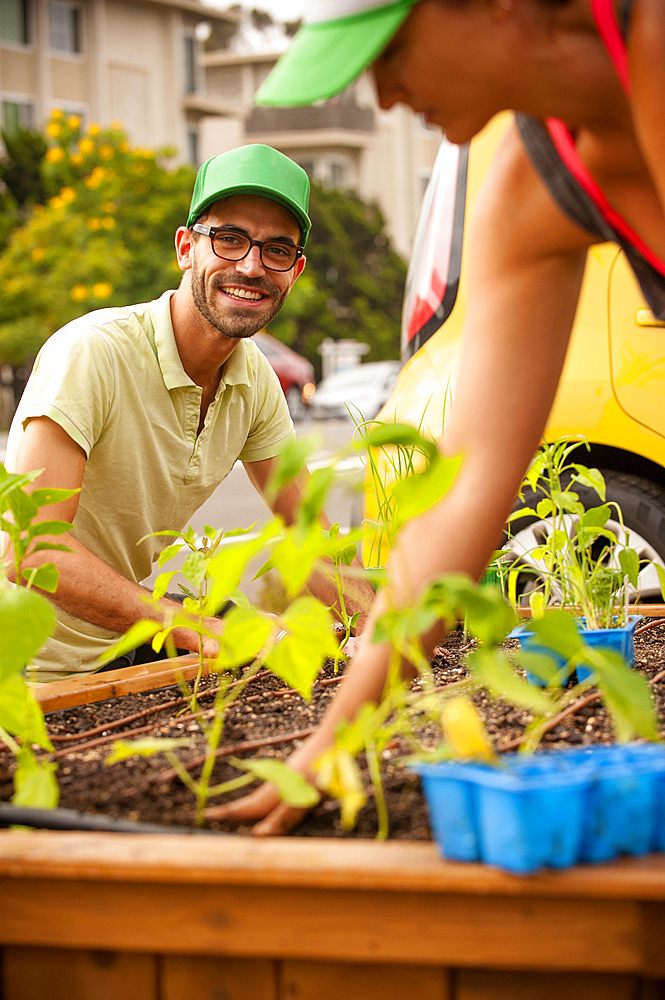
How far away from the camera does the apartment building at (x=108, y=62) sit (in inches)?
872

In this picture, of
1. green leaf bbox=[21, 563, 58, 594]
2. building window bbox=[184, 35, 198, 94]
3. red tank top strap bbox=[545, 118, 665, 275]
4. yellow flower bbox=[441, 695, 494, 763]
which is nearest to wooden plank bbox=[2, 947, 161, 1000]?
yellow flower bbox=[441, 695, 494, 763]

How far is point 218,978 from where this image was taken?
0.92 metres

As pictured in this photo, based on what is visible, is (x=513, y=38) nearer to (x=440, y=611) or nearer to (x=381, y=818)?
(x=440, y=611)

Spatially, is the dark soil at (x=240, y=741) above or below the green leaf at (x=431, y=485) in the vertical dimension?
below

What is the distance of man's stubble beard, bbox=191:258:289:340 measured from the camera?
2109 millimetres

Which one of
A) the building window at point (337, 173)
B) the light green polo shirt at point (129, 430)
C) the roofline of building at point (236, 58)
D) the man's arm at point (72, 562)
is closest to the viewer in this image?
the man's arm at point (72, 562)

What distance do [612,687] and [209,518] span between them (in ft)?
20.8

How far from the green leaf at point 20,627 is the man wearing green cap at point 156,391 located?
0.80 meters

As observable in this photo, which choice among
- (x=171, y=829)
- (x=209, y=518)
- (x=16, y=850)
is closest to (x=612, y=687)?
(x=171, y=829)

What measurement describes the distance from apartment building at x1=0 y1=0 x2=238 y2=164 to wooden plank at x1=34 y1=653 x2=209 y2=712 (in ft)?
71.8

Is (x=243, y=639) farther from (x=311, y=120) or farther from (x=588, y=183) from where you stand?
(x=311, y=120)

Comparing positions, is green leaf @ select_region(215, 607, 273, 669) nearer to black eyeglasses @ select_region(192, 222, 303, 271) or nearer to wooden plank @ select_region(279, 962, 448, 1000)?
wooden plank @ select_region(279, 962, 448, 1000)

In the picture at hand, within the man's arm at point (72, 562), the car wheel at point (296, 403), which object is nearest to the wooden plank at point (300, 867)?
the man's arm at point (72, 562)

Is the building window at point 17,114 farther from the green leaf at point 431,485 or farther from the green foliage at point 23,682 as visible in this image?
the green leaf at point 431,485
